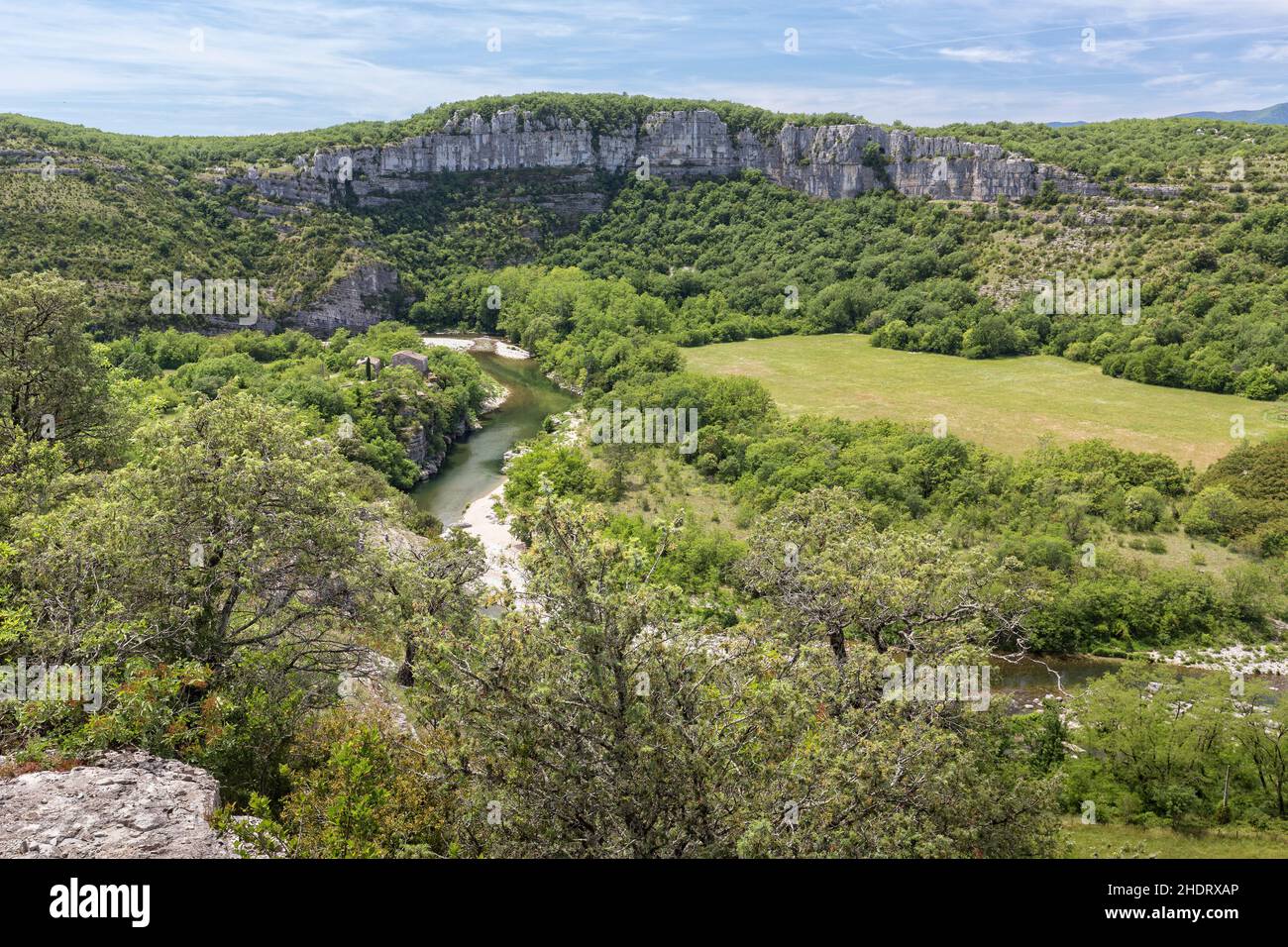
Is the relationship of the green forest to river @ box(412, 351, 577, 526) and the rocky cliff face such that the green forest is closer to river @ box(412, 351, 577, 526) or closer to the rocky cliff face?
river @ box(412, 351, 577, 526)

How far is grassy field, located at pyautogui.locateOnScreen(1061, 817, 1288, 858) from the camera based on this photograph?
16.6 meters

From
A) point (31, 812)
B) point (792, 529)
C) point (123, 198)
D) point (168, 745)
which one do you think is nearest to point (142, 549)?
point (168, 745)

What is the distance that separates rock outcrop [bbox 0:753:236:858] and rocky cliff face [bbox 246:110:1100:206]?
93.2m

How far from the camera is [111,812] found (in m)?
8.55

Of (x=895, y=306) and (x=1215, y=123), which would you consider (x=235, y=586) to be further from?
(x=1215, y=123)

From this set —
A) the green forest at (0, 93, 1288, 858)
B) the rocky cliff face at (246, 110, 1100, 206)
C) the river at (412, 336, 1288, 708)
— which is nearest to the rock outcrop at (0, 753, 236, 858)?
the green forest at (0, 93, 1288, 858)

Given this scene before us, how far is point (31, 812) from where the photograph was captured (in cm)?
827

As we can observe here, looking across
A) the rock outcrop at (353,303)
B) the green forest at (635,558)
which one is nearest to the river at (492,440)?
the green forest at (635,558)

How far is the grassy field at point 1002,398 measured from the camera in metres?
48.9

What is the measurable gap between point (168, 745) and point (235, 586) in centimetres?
310

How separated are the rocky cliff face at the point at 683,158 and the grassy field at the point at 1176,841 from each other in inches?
3139

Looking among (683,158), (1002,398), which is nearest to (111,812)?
(1002,398)

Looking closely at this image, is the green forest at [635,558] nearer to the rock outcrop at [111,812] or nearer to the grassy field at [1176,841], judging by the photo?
the grassy field at [1176,841]

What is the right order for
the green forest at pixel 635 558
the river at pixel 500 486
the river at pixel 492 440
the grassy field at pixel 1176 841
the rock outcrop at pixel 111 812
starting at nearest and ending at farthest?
the rock outcrop at pixel 111 812 → the green forest at pixel 635 558 → the grassy field at pixel 1176 841 → the river at pixel 500 486 → the river at pixel 492 440
